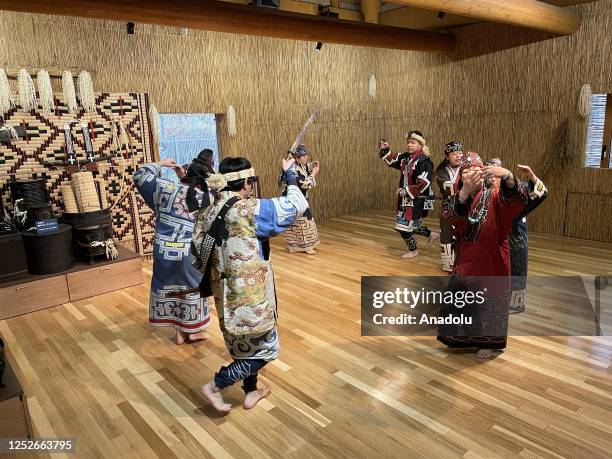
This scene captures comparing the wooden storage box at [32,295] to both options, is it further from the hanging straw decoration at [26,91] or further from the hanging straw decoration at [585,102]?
the hanging straw decoration at [585,102]

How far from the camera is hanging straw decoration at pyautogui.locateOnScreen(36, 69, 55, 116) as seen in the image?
4.32 metres

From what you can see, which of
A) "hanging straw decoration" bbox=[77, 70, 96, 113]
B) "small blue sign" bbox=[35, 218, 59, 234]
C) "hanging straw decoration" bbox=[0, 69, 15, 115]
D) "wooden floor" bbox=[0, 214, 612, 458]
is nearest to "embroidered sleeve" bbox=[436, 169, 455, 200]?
"wooden floor" bbox=[0, 214, 612, 458]

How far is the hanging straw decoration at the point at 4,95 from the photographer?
412 centimetres

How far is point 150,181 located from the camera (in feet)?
9.50

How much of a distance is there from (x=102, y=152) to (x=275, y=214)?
11.4 ft

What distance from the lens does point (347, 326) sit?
3414 mm

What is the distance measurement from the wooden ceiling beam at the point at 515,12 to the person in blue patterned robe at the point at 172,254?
7.17 feet

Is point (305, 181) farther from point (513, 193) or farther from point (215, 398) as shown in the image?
point (215, 398)

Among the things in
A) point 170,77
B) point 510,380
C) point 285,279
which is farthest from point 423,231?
point 170,77

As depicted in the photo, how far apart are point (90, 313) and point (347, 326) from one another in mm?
2166

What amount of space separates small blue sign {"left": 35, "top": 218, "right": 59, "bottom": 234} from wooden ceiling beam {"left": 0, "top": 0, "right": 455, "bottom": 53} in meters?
1.67

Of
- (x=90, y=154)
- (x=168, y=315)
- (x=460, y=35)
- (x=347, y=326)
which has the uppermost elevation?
(x=460, y=35)

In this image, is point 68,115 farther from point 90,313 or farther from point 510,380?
point 510,380

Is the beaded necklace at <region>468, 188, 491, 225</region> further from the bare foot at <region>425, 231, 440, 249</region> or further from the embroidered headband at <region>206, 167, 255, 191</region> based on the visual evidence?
the bare foot at <region>425, 231, 440, 249</region>
